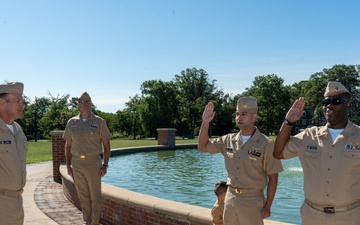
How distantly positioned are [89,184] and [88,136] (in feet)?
2.65

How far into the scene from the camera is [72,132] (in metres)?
Answer: 6.52

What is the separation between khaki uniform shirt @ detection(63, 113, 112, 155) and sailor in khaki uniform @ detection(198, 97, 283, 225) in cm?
309

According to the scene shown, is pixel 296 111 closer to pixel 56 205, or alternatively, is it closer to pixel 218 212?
pixel 218 212

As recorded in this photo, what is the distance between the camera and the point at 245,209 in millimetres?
3707

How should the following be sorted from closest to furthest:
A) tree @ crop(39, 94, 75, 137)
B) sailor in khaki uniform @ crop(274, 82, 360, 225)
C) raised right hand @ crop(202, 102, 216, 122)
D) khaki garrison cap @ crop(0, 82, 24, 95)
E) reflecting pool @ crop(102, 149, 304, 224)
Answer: sailor in khaki uniform @ crop(274, 82, 360, 225) < khaki garrison cap @ crop(0, 82, 24, 95) < raised right hand @ crop(202, 102, 216, 122) < reflecting pool @ crop(102, 149, 304, 224) < tree @ crop(39, 94, 75, 137)

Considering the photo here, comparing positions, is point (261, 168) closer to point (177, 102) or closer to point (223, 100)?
point (177, 102)

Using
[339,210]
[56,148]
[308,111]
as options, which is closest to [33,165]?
[56,148]

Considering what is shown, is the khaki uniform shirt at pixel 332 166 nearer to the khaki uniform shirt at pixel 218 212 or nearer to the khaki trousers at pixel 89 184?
the khaki uniform shirt at pixel 218 212

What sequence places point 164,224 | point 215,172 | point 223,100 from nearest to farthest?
point 164,224, point 215,172, point 223,100

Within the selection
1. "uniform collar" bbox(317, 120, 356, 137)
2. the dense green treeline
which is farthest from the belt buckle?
the dense green treeline

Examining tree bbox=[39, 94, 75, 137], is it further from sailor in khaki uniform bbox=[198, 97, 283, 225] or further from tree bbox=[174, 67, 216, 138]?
sailor in khaki uniform bbox=[198, 97, 283, 225]

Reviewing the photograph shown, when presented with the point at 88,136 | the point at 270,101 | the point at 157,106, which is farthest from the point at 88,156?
the point at 270,101

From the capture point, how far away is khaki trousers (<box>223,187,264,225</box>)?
3701 millimetres

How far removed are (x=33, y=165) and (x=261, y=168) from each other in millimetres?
13255
